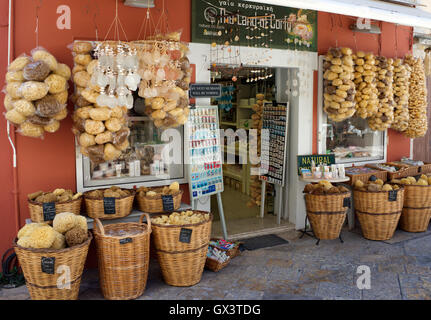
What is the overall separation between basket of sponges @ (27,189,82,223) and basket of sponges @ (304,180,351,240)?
2.85 m

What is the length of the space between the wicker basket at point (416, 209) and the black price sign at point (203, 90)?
9.80 ft

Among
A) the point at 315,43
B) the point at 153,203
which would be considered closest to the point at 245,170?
the point at 315,43

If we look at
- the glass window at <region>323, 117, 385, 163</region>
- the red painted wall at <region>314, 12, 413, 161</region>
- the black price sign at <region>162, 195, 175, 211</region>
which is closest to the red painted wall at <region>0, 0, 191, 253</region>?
the black price sign at <region>162, 195, 175, 211</region>

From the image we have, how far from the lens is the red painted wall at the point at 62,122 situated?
411 centimetres

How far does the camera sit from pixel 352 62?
571cm

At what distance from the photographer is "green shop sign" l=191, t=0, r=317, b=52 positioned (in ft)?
16.5

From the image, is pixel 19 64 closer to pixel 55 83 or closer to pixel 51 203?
pixel 55 83

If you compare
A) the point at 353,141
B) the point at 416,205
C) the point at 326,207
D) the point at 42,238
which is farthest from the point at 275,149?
the point at 42,238

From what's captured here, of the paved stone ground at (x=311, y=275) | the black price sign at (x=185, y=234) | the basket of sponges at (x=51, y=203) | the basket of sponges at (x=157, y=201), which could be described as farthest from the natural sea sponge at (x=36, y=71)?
the paved stone ground at (x=311, y=275)

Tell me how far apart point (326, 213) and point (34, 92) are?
143 inches

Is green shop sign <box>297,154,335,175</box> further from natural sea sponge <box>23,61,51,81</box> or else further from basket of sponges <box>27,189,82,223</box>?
natural sea sponge <box>23,61,51,81</box>

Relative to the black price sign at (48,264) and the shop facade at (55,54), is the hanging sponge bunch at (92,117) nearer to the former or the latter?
the shop facade at (55,54)

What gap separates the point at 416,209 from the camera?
18.9 ft
